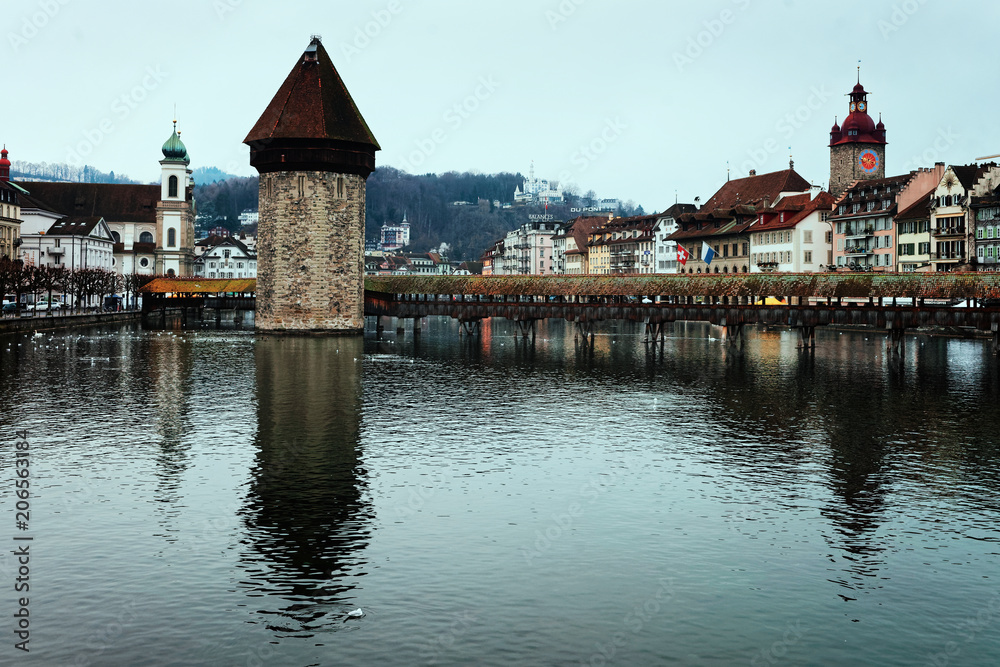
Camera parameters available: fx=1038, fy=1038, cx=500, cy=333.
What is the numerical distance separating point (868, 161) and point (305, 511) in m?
108

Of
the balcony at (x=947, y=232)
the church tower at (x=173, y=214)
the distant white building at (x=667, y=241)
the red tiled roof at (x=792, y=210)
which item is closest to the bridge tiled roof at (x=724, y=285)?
the balcony at (x=947, y=232)

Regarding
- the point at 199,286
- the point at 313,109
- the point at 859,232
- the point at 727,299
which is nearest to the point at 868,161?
the point at 859,232

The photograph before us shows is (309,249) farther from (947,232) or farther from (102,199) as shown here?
(102,199)

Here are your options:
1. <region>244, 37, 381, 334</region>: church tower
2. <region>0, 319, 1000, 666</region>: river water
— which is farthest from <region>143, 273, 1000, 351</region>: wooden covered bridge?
<region>0, 319, 1000, 666</region>: river water

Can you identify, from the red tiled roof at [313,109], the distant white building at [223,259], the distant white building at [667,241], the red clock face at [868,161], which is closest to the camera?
the red tiled roof at [313,109]

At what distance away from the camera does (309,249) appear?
259 feet

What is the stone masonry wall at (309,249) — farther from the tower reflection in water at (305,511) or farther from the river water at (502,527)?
the tower reflection in water at (305,511)

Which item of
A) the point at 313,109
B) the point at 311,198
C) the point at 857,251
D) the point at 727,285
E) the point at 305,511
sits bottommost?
the point at 305,511

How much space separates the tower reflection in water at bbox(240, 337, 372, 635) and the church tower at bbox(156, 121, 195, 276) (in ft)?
370

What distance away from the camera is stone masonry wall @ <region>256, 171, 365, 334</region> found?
7850 cm

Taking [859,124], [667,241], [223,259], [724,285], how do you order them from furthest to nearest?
[223,259] < [667,241] < [859,124] < [724,285]

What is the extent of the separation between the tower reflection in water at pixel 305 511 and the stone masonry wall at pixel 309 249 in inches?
1592

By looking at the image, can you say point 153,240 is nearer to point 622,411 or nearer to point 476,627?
point 622,411

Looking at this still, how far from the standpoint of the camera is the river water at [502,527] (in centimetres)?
1383
